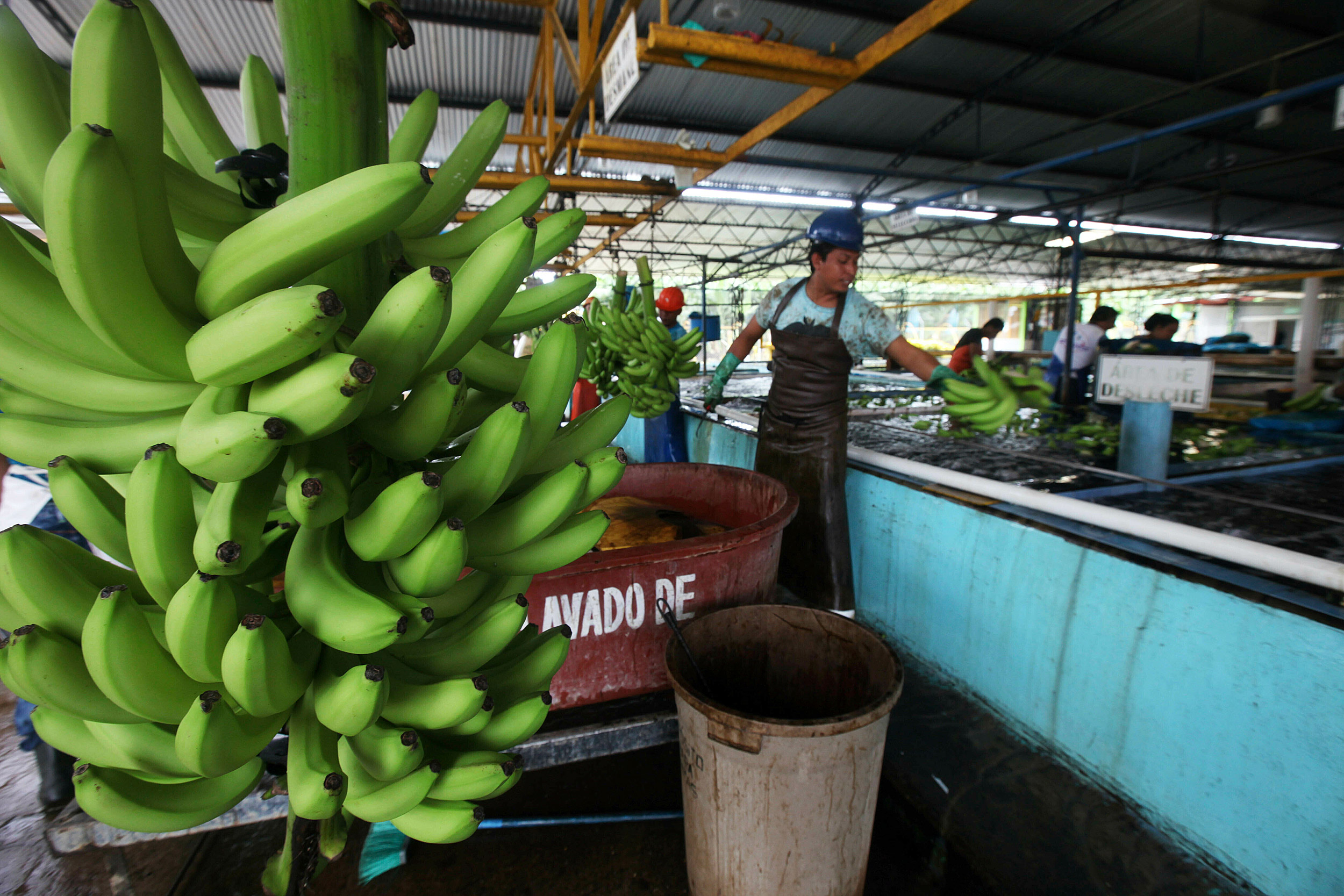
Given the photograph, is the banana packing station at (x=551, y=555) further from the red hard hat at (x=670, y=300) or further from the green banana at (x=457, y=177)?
the red hard hat at (x=670, y=300)

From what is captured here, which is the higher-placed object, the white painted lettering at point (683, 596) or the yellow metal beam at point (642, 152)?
the yellow metal beam at point (642, 152)

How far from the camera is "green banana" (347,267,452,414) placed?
547mm

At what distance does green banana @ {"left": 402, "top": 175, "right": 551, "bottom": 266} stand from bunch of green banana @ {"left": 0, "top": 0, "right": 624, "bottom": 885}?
0.08m

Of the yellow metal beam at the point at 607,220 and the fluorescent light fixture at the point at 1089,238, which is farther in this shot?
the fluorescent light fixture at the point at 1089,238

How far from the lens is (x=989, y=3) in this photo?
6324 mm

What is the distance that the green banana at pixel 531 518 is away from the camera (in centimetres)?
75

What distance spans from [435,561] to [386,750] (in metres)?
0.25

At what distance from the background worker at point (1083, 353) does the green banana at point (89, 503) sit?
7076 mm

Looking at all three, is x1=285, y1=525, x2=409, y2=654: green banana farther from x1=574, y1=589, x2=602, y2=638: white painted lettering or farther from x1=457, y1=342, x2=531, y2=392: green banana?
x1=574, y1=589, x2=602, y2=638: white painted lettering

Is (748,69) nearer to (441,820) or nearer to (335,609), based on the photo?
(335,609)

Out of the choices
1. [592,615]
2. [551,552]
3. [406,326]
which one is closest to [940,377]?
[592,615]

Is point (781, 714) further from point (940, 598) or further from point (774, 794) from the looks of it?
point (940, 598)

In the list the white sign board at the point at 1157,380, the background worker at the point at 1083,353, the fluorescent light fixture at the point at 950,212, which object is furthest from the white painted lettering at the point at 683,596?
the fluorescent light fixture at the point at 950,212

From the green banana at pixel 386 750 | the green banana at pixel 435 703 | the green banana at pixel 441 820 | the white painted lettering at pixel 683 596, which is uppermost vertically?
the green banana at pixel 435 703
